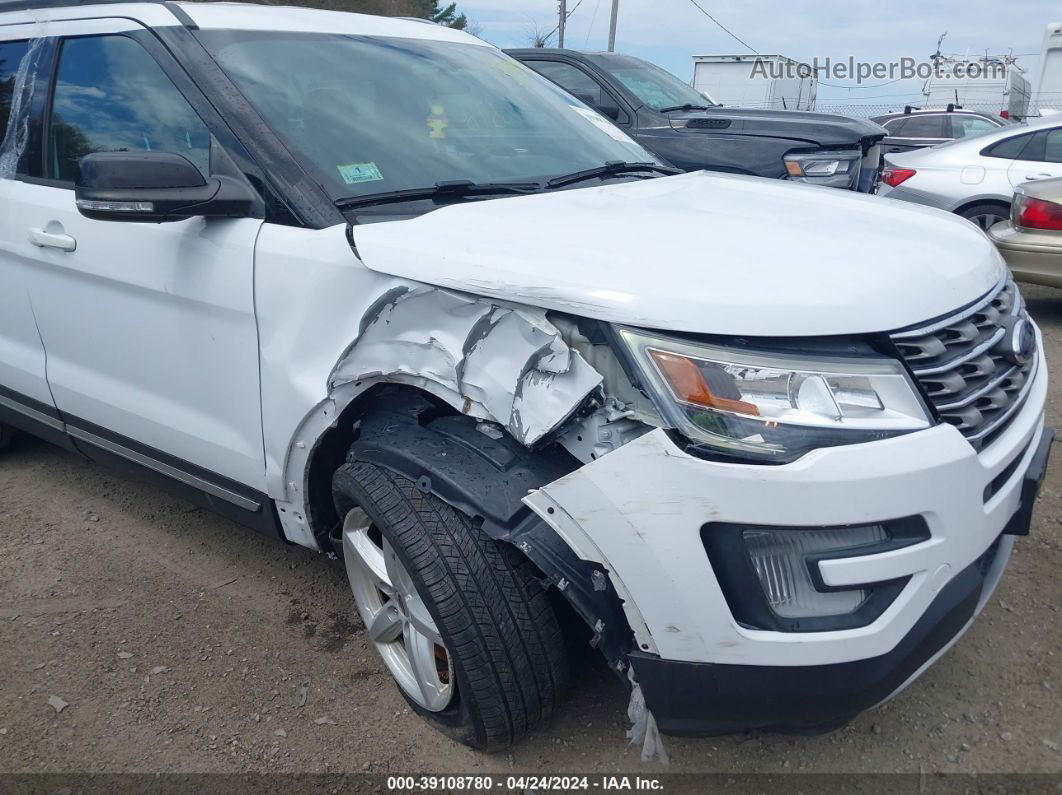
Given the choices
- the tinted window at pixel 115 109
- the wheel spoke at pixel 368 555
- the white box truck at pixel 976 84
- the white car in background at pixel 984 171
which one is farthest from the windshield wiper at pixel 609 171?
the white box truck at pixel 976 84

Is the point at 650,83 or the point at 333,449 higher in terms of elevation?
the point at 650,83

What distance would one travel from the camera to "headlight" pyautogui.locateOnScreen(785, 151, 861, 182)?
622 cm

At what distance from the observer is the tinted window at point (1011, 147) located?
280 inches

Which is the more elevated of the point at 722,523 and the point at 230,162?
the point at 230,162

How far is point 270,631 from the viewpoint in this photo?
2770 millimetres

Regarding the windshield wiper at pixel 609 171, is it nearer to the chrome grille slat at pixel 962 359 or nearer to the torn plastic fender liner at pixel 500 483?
the torn plastic fender liner at pixel 500 483

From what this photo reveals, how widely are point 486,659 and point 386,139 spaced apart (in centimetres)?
145

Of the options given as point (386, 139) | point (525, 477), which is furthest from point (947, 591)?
point (386, 139)

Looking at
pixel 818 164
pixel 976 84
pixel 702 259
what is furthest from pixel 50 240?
pixel 976 84

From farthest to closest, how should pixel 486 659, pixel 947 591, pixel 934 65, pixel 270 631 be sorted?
pixel 934 65 → pixel 270 631 → pixel 486 659 → pixel 947 591

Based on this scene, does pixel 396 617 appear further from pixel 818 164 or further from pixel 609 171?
pixel 818 164

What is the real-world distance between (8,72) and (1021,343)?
3.38 metres

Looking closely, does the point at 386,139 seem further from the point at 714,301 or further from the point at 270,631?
the point at 270,631

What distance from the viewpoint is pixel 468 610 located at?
1.93m
